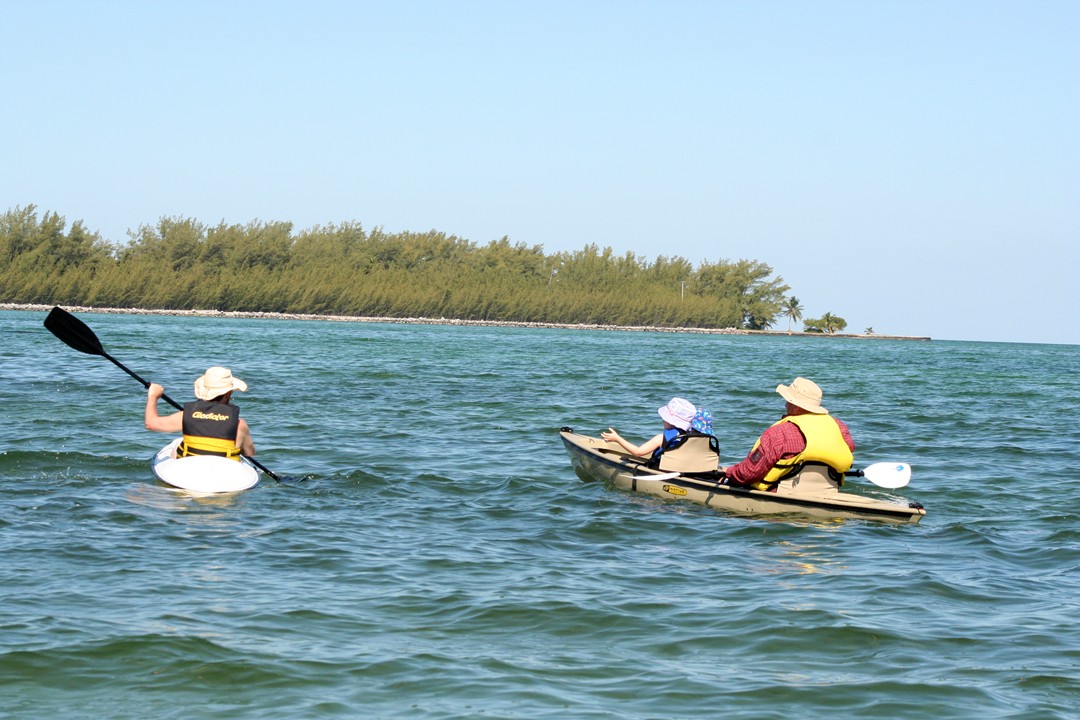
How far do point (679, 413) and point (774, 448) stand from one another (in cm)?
123

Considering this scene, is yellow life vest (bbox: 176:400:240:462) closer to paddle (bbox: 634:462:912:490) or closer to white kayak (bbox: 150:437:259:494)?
white kayak (bbox: 150:437:259:494)

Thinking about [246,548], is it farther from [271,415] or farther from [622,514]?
[271,415]

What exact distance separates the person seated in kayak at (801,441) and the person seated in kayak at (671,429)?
1018mm

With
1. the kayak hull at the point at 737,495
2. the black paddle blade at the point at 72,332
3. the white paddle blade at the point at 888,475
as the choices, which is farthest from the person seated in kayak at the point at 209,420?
the white paddle blade at the point at 888,475

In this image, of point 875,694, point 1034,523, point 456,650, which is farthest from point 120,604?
point 1034,523

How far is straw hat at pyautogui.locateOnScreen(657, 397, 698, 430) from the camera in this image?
460 inches

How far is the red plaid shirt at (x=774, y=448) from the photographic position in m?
10.7

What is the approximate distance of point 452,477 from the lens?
13.1 meters

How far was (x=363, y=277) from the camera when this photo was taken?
141375 millimetres

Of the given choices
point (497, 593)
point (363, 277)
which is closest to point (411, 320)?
point (363, 277)

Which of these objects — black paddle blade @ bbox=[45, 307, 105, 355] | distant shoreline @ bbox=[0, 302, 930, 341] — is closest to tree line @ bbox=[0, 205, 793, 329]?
distant shoreline @ bbox=[0, 302, 930, 341]

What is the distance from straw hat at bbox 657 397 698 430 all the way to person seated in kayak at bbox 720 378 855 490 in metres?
1.05

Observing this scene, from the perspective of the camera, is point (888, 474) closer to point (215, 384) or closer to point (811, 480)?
point (811, 480)

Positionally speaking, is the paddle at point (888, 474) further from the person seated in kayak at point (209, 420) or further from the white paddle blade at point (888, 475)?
the person seated in kayak at point (209, 420)
